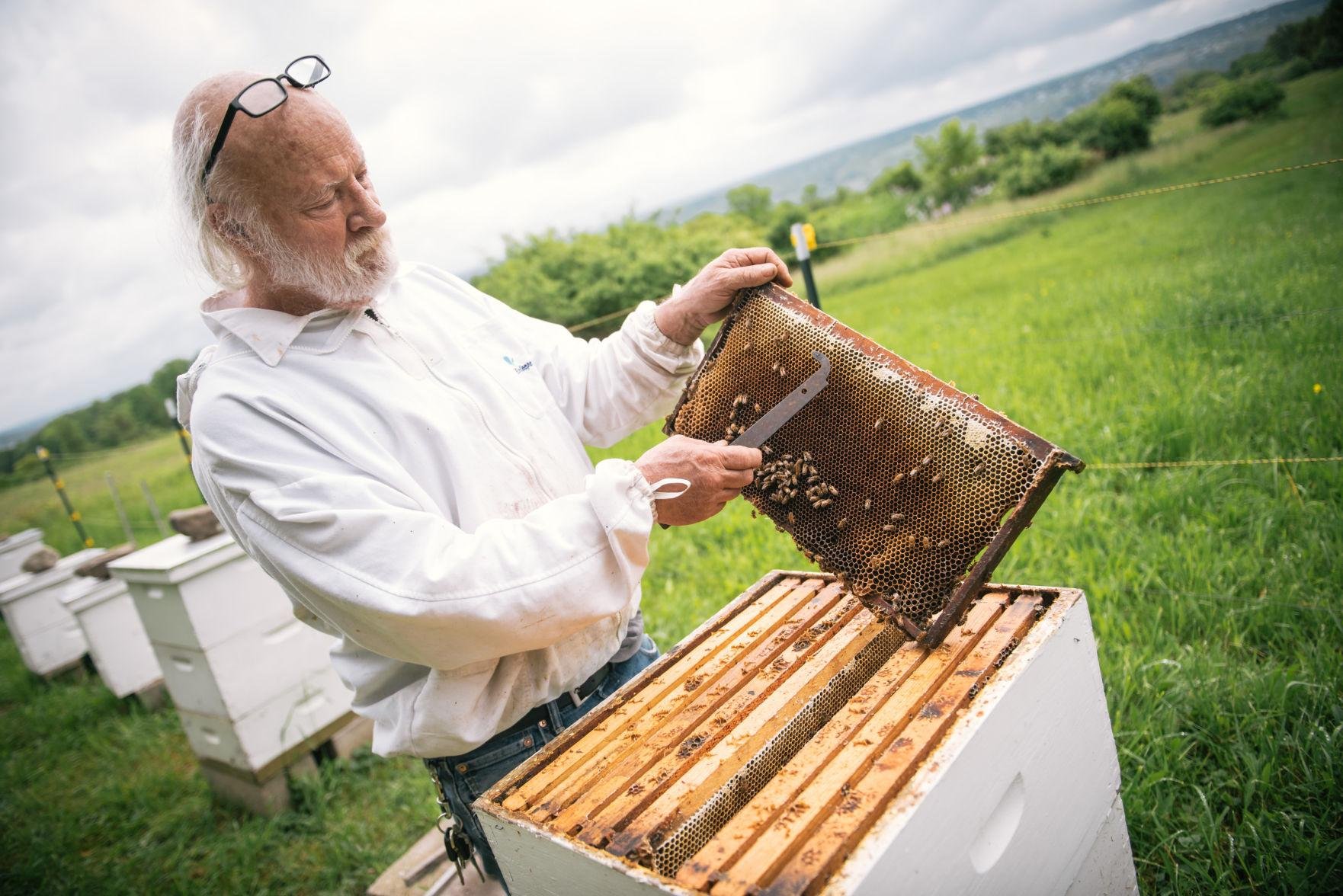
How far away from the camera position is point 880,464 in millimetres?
1853

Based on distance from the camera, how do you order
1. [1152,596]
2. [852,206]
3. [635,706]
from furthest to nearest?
[852,206] < [1152,596] < [635,706]

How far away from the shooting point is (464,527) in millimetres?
1948

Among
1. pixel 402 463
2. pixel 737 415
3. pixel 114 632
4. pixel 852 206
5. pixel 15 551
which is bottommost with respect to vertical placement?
pixel 114 632

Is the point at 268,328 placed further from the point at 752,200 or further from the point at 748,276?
the point at 752,200

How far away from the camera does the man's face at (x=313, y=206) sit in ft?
6.26

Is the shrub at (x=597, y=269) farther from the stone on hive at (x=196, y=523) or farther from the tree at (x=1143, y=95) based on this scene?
the tree at (x=1143, y=95)

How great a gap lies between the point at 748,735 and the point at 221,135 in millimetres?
1959

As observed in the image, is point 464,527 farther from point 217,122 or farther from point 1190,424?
point 1190,424

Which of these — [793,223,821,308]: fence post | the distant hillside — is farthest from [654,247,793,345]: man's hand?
the distant hillside

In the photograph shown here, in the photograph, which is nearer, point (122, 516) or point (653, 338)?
point (653, 338)

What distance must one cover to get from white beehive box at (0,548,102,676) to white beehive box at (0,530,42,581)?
1159mm

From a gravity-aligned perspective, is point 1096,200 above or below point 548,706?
above

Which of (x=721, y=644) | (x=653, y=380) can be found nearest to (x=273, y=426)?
(x=653, y=380)

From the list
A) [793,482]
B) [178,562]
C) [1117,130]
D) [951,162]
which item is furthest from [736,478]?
[951,162]
